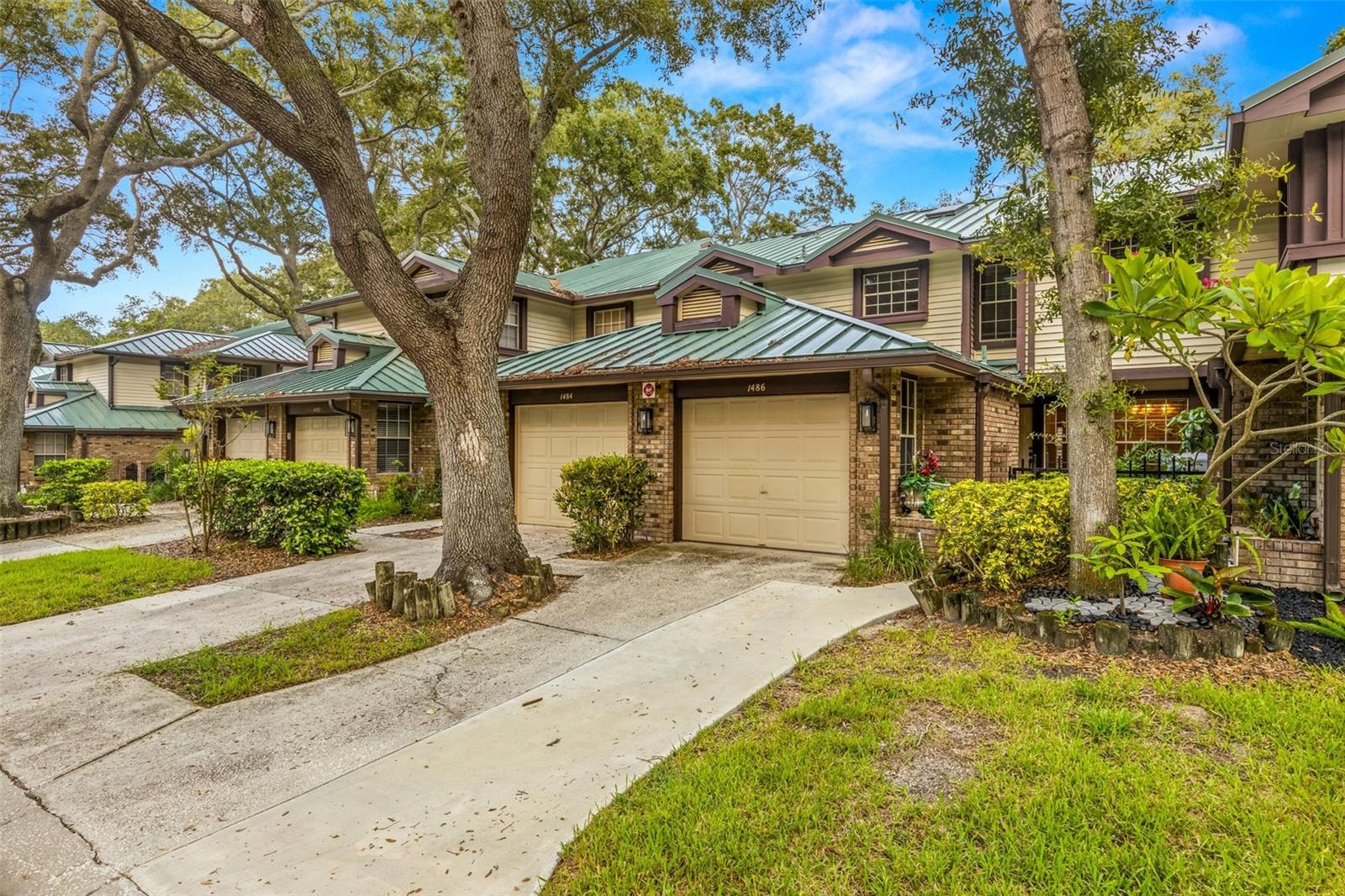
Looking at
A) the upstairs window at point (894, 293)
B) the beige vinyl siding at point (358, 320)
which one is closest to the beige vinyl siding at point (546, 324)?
the beige vinyl siding at point (358, 320)

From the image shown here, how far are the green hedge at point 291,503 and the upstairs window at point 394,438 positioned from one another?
17.1 ft

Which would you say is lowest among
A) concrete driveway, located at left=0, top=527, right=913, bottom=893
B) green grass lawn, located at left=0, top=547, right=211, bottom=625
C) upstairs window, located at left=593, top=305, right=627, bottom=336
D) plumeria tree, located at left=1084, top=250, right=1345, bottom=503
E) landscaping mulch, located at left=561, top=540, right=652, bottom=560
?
concrete driveway, located at left=0, top=527, right=913, bottom=893

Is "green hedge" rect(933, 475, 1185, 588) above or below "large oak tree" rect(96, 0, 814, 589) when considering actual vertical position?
below

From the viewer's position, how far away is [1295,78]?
716cm

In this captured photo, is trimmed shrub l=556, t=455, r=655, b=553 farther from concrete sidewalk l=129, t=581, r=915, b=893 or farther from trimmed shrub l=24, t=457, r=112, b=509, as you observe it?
trimmed shrub l=24, t=457, r=112, b=509

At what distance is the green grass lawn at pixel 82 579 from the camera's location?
280 inches

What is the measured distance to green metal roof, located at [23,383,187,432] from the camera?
19.8 m

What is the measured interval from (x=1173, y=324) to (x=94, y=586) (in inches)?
453

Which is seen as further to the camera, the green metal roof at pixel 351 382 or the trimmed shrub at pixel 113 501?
the green metal roof at pixel 351 382

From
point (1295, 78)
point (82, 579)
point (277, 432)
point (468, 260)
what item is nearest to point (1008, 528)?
point (1295, 78)

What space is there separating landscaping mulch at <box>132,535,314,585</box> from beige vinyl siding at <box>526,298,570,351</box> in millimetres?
7761

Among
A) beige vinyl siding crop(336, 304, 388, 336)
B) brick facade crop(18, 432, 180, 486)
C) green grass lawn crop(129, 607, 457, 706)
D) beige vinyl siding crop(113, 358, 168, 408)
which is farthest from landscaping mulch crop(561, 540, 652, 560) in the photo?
beige vinyl siding crop(113, 358, 168, 408)

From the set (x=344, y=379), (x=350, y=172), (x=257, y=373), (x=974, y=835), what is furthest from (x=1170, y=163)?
(x=257, y=373)

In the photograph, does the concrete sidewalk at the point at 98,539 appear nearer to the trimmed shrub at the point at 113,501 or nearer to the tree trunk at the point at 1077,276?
the trimmed shrub at the point at 113,501
